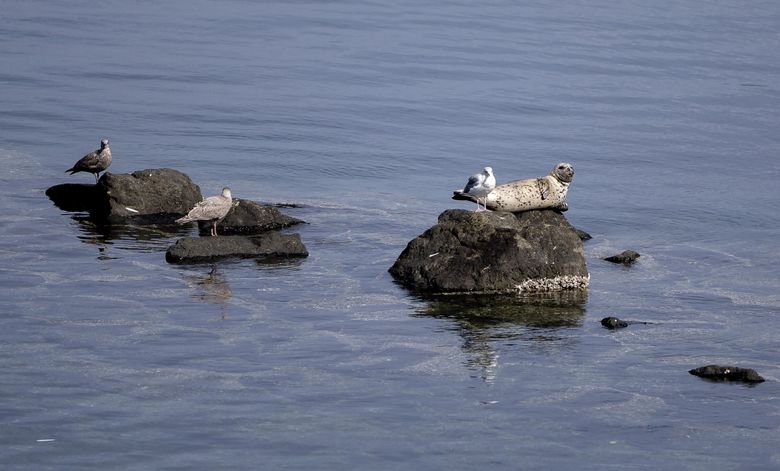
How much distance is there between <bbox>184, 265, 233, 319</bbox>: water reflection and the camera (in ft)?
59.9

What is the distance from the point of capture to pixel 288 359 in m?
16.1

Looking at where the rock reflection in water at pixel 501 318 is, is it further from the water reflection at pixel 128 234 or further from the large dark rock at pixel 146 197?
the large dark rock at pixel 146 197

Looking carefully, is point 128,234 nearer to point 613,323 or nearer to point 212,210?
point 212,210

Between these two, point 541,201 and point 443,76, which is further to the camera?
→ point 443,76

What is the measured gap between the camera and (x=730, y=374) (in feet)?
52.9

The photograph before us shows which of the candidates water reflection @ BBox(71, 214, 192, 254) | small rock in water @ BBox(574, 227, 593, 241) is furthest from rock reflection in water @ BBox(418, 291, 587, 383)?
water reflection @ BBox(71, 214, 192, 254)

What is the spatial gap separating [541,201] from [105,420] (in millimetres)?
10271

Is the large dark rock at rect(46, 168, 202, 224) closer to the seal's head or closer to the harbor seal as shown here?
the harbor seal

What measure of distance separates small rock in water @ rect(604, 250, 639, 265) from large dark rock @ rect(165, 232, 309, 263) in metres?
5.17

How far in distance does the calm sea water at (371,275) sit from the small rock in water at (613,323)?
125 mm

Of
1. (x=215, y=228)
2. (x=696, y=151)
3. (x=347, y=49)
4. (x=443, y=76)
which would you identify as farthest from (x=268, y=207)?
(x=347, y=49)

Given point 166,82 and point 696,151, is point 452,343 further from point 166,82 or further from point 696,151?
point 166,82

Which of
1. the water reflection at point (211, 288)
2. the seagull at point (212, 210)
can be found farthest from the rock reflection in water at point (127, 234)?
the water reflection at point (211, 288)

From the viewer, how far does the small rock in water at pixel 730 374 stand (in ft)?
52.6
